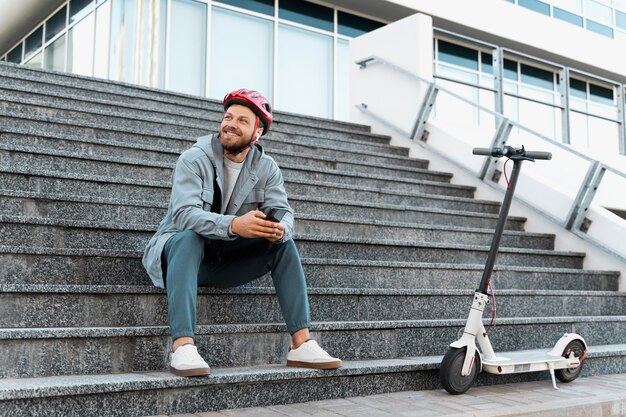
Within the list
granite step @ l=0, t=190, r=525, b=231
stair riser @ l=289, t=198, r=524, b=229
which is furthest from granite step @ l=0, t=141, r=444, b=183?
stair riser @ l=289, t=198, r=524, b=229

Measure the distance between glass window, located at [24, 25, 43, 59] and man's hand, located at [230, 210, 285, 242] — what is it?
14105 millimetres

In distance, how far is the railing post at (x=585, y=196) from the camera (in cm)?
627

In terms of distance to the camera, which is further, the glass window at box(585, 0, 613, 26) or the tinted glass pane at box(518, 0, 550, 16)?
the glass window at box(585, 0, 613, 26)

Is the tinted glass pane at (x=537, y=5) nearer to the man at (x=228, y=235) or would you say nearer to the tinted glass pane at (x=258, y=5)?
the tinted glass pane at (x=258, y=5)

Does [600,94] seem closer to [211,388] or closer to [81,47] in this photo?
[81,47]

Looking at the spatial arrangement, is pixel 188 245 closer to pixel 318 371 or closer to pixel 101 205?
pixel 318 371

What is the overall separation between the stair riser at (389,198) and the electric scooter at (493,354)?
2.24m

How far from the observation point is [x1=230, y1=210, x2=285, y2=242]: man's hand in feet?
11.0

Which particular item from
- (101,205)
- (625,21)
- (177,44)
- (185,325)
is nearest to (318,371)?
(185,325)

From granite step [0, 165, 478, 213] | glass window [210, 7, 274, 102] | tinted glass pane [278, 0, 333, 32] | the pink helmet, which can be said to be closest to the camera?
the pink helmet

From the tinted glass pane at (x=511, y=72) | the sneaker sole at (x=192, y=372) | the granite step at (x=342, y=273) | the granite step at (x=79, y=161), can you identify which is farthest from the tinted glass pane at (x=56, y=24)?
the sneaker sole at (x=192, y=372)

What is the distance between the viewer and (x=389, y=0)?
13969 millimetres

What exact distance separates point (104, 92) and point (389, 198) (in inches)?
118

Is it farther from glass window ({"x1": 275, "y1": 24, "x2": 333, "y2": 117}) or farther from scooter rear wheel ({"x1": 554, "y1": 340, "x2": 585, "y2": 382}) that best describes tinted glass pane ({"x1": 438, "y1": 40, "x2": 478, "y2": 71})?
scooter rear wheel ({"x1": 554, "y1": 340, "x2": 585, "y2": 382})
